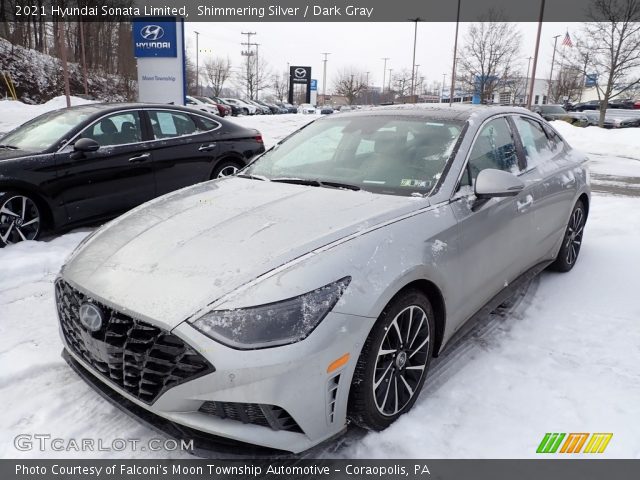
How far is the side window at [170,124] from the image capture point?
6137 millimetres

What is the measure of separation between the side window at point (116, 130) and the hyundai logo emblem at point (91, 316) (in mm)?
3850

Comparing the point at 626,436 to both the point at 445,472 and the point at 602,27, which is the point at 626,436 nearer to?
the point at 445,472

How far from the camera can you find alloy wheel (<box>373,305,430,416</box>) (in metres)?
2.32

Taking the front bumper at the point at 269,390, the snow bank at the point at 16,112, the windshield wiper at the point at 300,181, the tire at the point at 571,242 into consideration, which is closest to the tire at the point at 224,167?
the windshield wiper at the point at 300,181

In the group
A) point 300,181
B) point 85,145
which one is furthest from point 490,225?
point 85,145

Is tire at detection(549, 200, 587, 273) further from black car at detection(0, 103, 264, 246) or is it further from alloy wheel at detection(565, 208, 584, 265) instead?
black car at detection(0, 103, 264, 246)

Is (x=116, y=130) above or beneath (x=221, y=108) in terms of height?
beneath

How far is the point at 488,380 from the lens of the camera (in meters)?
2.88

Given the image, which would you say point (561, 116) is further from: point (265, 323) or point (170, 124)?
point (265, 323)

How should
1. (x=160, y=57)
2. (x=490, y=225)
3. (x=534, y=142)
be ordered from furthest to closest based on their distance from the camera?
1. (x=160, y=57)
2. (x=534, y=142)
3. (x=490, y=225)

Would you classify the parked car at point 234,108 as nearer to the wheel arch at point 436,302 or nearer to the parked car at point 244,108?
the parked car at point 244,108

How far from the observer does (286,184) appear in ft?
10.4

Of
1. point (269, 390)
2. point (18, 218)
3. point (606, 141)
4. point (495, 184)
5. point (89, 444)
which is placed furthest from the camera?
point (606, 141)

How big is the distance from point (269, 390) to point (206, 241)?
853 mm
